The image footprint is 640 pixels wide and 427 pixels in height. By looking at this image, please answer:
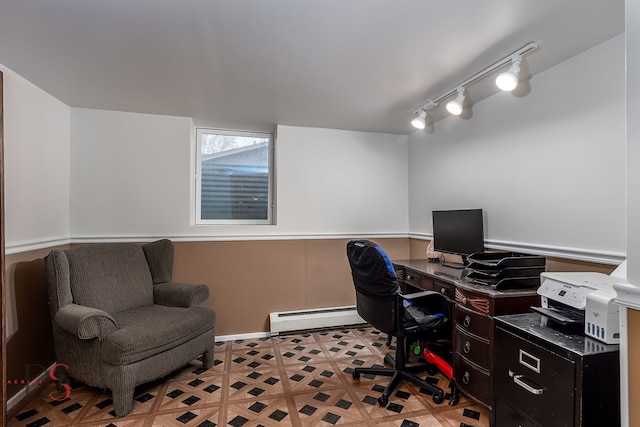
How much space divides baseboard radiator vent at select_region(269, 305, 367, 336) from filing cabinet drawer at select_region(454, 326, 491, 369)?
4.06 ft

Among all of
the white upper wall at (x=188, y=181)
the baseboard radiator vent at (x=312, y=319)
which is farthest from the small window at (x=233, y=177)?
the baseboard radiator vent at (x=312, y=319)

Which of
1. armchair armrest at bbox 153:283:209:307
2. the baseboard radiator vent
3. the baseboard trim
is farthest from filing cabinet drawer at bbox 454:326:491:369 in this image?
the baseboard trim

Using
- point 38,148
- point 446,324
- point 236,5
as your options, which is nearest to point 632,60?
point 236,5

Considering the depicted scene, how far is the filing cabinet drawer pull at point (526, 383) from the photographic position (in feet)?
4.77

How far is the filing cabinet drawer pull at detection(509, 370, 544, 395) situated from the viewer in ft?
4.77

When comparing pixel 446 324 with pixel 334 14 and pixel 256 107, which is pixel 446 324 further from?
pixel 256 107

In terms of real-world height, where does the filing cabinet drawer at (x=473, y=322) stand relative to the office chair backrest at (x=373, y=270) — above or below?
below

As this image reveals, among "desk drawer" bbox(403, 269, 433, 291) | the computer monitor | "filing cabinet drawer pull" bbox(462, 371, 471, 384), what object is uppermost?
the computer monitor

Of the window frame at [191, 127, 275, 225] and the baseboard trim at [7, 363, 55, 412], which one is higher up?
the window frame at [191, 127, 275, 225]

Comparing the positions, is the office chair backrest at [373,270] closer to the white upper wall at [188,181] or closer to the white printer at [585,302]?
the white printer at [585,302]

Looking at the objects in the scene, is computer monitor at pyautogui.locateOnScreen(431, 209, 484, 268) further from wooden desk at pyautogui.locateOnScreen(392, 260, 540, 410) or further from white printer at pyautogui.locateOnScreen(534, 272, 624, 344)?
white printer at pyautogui.locateOnScreen(534, 272, 624, 344)

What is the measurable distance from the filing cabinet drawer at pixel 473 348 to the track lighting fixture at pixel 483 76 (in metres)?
1.63

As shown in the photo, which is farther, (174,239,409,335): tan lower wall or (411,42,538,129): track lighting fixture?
(174,239,409,335): tan lower wall

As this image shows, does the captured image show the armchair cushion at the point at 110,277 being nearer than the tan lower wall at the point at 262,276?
Yes
